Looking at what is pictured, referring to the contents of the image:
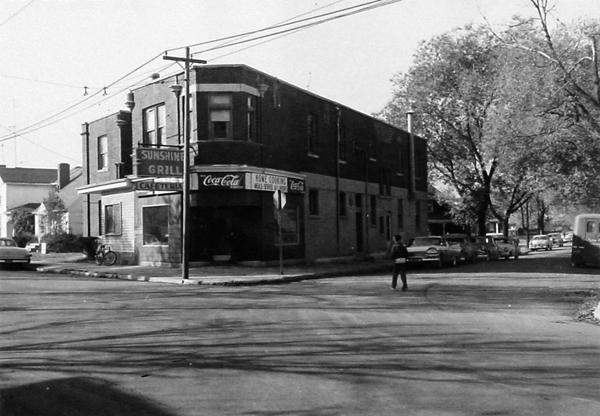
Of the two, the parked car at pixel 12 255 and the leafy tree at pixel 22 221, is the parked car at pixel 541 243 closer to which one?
the parked car at pixel 12 255

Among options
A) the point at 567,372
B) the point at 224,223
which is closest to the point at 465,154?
the point at 224,223

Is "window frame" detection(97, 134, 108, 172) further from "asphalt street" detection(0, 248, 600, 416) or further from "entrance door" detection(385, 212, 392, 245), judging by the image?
"asphalt street" detection(0, 248, 600, 416)

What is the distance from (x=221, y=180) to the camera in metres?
25.6

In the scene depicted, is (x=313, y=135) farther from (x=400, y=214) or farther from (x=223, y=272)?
(x=400, y=214)

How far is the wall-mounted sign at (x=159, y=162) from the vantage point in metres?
23.7

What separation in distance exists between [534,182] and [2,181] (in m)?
52.0

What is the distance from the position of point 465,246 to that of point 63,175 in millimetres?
38229

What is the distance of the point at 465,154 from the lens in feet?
160

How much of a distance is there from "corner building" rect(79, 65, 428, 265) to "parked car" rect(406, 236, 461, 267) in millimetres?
4645

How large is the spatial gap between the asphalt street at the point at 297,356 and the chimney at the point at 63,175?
143ft

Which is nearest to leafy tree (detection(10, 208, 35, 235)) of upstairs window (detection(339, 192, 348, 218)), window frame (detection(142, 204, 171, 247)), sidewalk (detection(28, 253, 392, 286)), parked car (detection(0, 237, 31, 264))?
sidewalk (detection(28, 253, 392, 286))

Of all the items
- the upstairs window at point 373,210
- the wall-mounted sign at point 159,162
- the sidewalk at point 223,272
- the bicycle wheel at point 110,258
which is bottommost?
the sidewalk at point 223,272

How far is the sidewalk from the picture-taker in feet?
70.9

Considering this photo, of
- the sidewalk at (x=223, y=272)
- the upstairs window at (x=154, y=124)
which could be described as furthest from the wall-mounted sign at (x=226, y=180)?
the upstairs window at (x=154, y=124)
